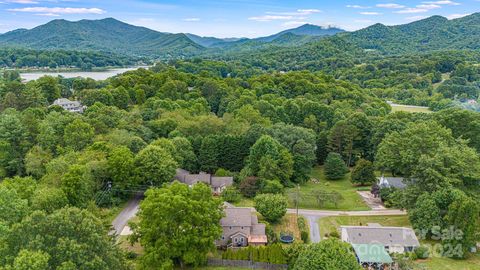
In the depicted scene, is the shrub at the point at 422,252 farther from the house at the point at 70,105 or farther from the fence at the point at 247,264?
the house at the point at 70,105

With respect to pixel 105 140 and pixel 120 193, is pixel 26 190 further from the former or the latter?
pixel 105 140

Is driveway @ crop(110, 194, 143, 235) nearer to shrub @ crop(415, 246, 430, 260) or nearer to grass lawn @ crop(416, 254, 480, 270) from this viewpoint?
shrub @ crop(415, 246, 430, 260)

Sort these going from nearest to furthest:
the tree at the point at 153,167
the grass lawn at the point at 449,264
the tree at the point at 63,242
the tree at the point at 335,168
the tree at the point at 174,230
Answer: the tree at the point at 63,242, the tree at the point at 174,230, the grass lawn at the point at 449,264, the tree at the point at 153,167, the tree at the point at 335,168

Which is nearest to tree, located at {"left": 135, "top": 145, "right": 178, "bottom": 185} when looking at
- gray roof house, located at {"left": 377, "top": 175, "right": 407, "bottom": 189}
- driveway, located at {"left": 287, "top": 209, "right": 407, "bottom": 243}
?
driveway, located at {"left": 287, "top": 209, "right": 407, "bottom": 243}

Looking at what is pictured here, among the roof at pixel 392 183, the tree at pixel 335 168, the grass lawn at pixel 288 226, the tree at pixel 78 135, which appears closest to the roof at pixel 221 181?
the grass lawn at pixel 288 226

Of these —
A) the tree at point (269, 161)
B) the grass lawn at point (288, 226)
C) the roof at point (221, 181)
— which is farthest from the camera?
the roof at point (221, 181)
